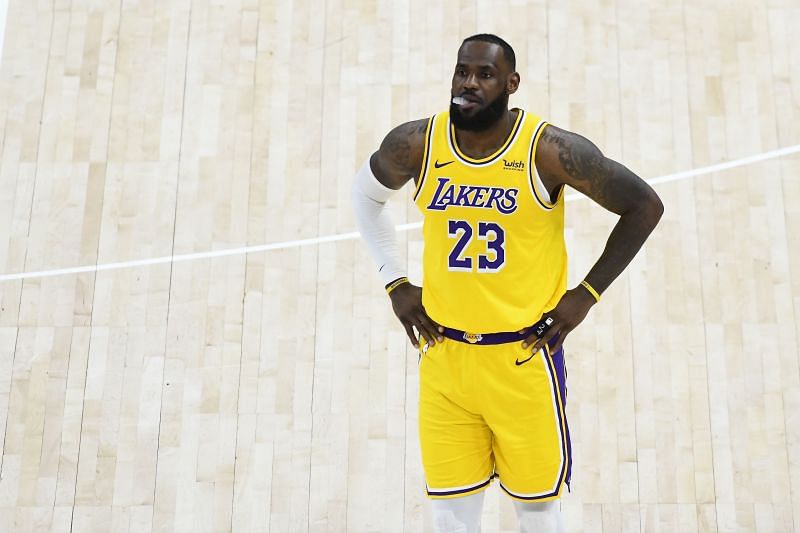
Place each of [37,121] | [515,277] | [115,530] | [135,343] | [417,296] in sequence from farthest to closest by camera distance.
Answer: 1. [37,121]
2. [135,343]
3. [115,530]
4. [417,296]
5. [515,277]

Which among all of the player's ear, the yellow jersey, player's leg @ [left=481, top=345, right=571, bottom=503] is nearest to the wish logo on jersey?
the yellow jersey

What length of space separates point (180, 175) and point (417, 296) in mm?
1957

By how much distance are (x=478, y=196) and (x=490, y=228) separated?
82 millimetres

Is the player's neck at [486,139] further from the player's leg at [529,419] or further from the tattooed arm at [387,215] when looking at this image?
the player's leg at [529,419]

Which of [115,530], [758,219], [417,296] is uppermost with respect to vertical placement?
[417,296]

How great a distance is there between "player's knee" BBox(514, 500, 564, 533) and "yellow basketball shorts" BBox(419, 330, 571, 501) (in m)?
0.03

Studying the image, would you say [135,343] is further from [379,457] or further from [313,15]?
[313,15]

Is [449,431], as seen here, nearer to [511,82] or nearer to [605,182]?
[605,182]

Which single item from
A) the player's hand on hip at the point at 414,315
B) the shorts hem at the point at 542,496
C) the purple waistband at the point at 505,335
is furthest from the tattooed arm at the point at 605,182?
the shorts hem at the point at 542,496

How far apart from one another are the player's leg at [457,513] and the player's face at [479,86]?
950mm

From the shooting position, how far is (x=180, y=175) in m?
3.91

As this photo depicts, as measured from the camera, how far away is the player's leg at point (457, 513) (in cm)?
225

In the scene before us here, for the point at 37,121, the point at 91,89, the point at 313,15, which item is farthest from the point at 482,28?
the point at 37,121

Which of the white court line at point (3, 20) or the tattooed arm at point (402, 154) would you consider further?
the white court line at point (3, 20)
